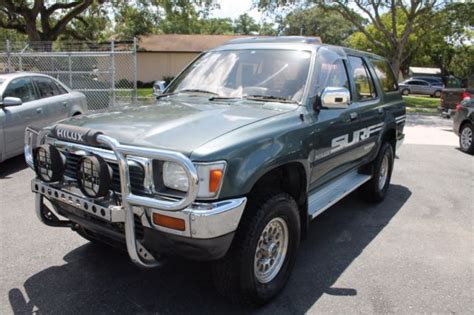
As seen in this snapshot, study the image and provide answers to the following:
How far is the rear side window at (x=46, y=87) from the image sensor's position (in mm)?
8305

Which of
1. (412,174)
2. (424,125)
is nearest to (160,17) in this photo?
(424,125)

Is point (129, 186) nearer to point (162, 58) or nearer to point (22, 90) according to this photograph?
point (22, 90)

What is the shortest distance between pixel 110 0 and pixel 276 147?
1041 inches

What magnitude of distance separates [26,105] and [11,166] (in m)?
1.09

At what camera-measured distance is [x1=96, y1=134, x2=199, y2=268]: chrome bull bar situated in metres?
2.62

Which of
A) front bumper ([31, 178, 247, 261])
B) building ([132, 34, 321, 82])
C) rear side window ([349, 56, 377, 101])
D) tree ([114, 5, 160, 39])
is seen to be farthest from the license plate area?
building ([132, 34, 321, 82])

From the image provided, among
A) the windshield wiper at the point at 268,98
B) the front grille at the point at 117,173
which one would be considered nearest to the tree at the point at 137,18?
the windshield wiper at the point at 268,98

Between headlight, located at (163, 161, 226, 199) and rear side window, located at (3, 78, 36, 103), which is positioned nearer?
headlight, located at (163, 161, 226, 199)

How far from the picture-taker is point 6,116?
7.22m

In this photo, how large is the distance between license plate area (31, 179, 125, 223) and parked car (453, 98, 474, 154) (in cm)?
907

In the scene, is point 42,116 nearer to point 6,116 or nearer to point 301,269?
point 6,116

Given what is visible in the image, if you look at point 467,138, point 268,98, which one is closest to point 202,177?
point 268,98

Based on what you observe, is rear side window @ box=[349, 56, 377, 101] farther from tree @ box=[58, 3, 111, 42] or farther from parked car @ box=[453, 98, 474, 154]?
tree @ box=[58, 3, 111, 42]

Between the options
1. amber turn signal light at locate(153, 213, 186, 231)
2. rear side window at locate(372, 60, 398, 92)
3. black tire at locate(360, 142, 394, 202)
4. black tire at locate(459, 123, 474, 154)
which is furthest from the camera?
black tire at locate(459, 123, 474, 154)
